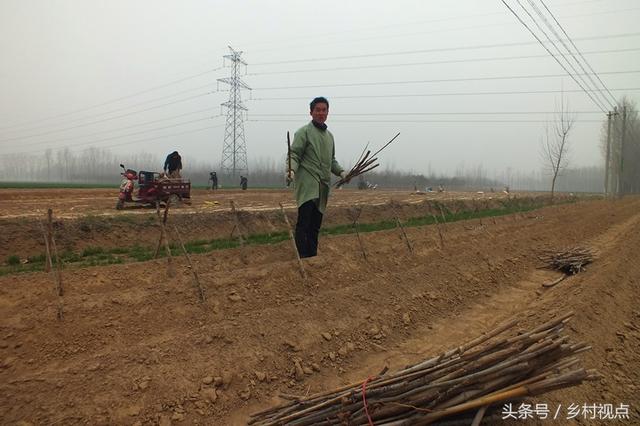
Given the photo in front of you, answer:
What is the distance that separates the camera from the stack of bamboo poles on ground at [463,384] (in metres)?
2.30

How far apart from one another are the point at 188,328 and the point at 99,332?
2.73 feet

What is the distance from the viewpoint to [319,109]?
543 centimetres

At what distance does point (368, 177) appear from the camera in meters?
64.6

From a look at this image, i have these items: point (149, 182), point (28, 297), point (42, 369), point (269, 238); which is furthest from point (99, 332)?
point (149, 182)

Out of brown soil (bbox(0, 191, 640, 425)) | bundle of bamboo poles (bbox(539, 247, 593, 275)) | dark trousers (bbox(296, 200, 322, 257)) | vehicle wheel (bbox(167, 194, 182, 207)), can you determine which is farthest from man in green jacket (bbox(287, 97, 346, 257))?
vehicle wheel (bbox(167, 194, 182, 207))

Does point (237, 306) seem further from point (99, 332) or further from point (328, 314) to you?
point (99, 332)

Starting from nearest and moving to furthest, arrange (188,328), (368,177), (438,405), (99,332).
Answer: (438,405) < (99,332) < (188,328) < (368,177)

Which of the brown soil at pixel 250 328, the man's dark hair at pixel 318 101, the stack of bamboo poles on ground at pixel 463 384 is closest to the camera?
the stack of bamboo poles on ground at pixel 463 384

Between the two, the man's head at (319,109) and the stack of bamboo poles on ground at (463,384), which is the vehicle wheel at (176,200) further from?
the stack of bamboo poles on ground at (463,384)

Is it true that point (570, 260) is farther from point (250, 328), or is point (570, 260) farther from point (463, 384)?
point (463, 384)

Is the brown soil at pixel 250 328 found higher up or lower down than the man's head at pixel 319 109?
lower down

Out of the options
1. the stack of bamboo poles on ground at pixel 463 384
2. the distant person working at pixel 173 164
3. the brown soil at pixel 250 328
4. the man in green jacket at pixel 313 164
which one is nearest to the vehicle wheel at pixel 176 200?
the distant person working at pixel 173 164

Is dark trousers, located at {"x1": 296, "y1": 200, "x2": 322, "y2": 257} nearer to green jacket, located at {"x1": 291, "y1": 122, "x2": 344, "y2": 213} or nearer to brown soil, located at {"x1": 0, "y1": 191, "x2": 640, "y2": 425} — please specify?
green jacket, located at {"x1": 291, "y1": 122, "x2": 344, "y2": 213}

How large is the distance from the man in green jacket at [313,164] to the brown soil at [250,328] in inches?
34.0
